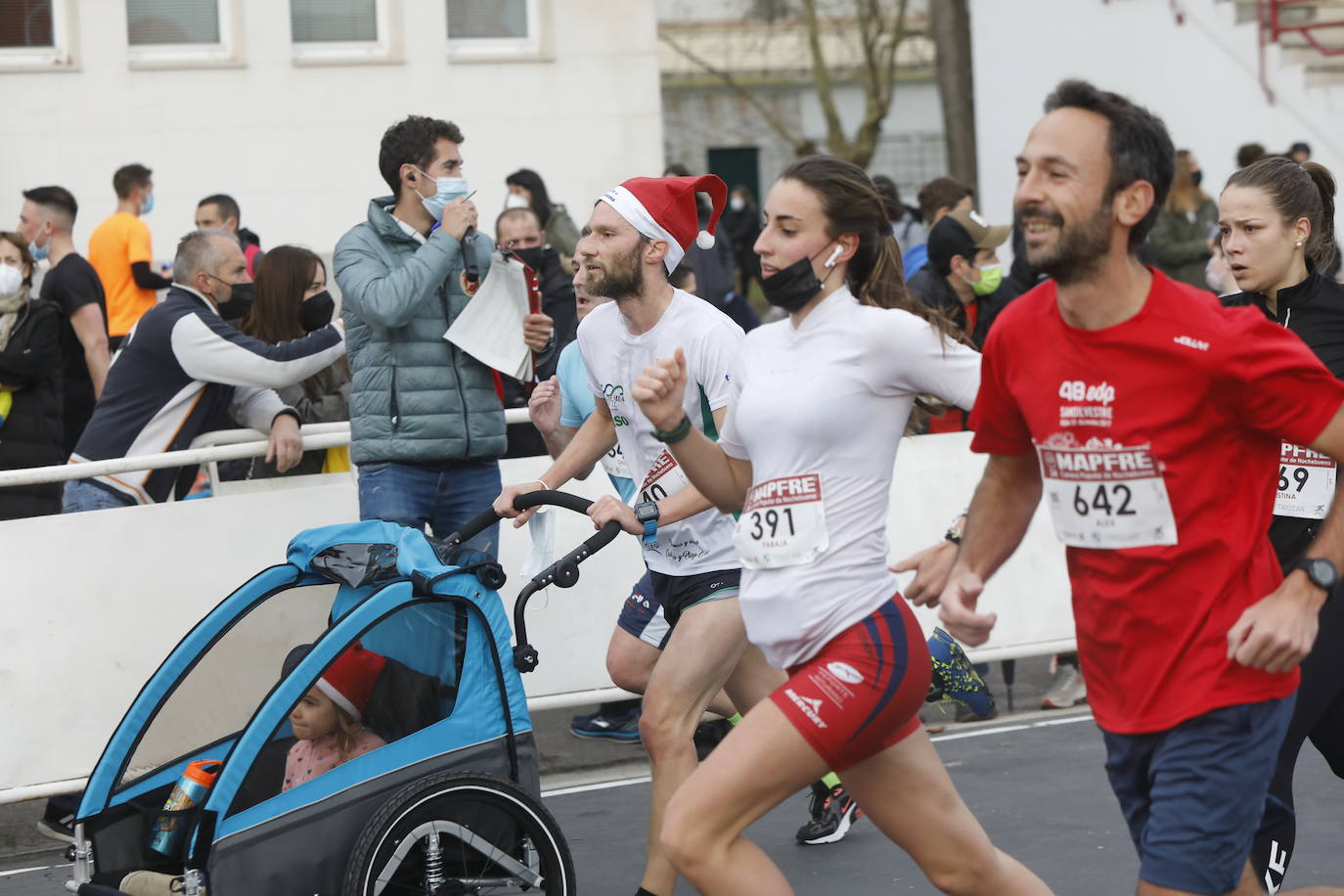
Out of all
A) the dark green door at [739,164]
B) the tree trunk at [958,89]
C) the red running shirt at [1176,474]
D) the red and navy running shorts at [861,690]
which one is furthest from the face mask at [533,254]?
the dark green door at [739,164]

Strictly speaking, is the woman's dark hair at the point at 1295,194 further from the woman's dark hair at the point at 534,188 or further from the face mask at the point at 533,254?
the woman's dark hair at the point at 534,188

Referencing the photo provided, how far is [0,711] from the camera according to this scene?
22.2 feet

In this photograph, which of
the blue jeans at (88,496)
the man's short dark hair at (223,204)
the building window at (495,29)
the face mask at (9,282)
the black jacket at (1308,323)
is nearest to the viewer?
the black jacket at (1308,323)

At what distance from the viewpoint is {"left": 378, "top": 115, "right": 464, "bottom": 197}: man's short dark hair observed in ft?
22.2

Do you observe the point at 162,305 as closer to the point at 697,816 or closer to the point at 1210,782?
the point at 697,816

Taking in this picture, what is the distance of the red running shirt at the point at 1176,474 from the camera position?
349 centimetres

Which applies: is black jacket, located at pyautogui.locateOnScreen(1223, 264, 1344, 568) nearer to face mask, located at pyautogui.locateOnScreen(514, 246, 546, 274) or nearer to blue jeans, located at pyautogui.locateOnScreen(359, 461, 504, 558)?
blue jeans, located at pyautogui.locateOnScreen(359, 461, 504, 558)

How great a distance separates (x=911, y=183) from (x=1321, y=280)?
119 ft

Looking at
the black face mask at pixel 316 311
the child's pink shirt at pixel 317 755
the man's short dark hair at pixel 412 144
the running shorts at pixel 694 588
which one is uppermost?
the man's short dark hair at pixel 412 144

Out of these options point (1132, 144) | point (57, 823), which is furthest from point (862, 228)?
point (57, 823)

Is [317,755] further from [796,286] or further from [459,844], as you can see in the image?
[796,286]

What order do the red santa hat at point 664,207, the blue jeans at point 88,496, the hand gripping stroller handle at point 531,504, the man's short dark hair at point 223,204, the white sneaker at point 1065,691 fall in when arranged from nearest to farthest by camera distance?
1. the hand gripping stroller handle at point 531,504
2. the red santa hat at point 664,207
3. the blue jeans at point 88,496
4. the white sneaker at point 1065,691
5. the man's short dark hair at point 223,204

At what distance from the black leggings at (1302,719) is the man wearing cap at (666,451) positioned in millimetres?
1425

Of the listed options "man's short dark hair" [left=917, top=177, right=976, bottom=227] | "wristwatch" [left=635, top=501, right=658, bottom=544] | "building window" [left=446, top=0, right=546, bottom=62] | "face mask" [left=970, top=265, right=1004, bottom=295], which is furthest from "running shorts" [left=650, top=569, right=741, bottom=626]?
"building window" [left=446, top=0, right=546, bottom=62]
